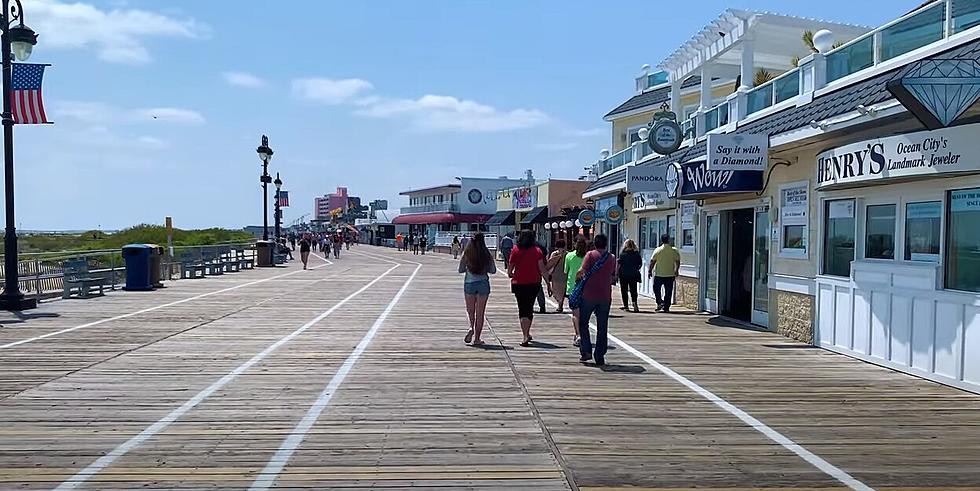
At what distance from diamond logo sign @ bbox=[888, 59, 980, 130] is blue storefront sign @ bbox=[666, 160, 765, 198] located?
5.56 metres

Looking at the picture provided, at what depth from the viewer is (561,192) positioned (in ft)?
149

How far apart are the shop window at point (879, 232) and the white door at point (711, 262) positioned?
5.66m

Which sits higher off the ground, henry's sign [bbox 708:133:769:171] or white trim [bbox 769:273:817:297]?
henry's sign [bbox 708:133:769:171]

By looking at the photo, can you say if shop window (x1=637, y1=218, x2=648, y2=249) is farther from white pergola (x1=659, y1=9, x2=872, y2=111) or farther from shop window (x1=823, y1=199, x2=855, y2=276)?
shop window (x1=823, y1=199, x2=855, y2=276)

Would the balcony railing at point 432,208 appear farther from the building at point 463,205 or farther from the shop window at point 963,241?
the shop window at point 963,241

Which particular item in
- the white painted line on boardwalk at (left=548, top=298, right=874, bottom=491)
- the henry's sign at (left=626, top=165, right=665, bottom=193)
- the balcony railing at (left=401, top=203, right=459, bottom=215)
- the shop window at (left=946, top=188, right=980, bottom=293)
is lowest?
the white painted line on boardwalk at (left=548, top=298, right=874, bottom=491)

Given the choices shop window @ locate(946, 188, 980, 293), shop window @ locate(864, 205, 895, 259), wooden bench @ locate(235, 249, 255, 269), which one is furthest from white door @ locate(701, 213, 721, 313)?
wooden bench @ locate(235, 249, 255, 269)

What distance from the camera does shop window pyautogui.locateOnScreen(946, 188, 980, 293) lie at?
Answer: 826 centimetres

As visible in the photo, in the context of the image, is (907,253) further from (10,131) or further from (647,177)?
(10,131)

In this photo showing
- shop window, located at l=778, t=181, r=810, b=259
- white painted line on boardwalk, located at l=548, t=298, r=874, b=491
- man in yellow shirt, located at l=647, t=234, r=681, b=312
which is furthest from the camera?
man in yellow shirt, located at l=647, t=234, r=681, b=312

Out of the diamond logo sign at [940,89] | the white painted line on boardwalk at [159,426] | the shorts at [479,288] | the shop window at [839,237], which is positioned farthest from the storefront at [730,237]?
the white painted line on boardwalk at [159,426]

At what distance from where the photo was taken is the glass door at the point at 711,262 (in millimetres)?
16219

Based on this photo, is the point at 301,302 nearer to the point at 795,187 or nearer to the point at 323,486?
the point at 795,187

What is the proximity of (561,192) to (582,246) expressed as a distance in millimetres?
32446
